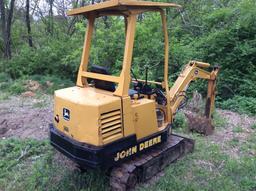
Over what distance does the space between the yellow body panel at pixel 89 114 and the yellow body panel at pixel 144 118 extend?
Answer: 30cm

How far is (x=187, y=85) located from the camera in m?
5.25

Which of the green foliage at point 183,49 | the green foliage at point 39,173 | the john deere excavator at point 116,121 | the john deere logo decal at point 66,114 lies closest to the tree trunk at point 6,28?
the green foliage at point 183,49

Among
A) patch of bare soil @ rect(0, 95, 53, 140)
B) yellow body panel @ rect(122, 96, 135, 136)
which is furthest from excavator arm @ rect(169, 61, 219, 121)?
patch of bare soil @ rect(0, 95, 53, 140)

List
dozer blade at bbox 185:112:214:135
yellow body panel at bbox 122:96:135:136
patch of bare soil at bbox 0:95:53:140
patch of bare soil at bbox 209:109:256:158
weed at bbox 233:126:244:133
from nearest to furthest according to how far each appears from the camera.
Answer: yellow body panel at bbox 122:96:135:136 < patch of bare soil at bbox 209:109:256:158 < dozer blade at bbox 185:112:214:135 < patch of bare soil at bbox 0:95:53:140 < weed at bbox 233:126:244:133

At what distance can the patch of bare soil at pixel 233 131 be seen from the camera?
513 centimetres

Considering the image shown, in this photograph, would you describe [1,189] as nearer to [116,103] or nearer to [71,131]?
[71,131]

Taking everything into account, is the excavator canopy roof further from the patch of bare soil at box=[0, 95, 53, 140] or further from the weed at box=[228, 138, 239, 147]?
the weed at box=[228, 138, 239, 147]

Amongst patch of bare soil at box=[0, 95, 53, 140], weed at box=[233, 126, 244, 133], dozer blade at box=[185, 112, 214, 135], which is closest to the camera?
dozer blade at box=[185, 112, 214, 135]

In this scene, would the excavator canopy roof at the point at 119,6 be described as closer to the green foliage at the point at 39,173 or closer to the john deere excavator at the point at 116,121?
the john deere excavator at the point at 116,121

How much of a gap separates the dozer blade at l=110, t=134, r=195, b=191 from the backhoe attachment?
59cm

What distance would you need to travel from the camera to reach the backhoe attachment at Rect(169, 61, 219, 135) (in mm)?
4992

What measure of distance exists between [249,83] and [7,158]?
6299mm

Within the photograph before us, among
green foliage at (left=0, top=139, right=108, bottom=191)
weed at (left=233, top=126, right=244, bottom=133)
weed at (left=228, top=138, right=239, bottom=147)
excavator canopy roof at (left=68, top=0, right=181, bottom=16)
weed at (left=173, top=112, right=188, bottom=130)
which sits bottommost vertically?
green foliage at (left=0, top=139, right=108, bottom=191)

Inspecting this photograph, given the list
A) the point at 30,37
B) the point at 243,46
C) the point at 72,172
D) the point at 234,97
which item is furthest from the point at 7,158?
the point at 30,37
